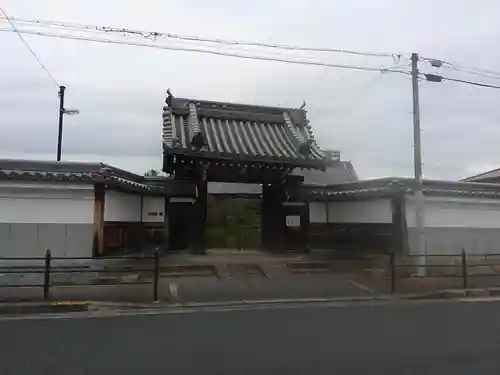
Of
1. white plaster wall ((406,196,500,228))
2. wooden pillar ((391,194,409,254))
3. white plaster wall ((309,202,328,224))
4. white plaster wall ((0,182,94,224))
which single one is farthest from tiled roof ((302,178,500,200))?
white plaster wall ((0,182,94,224))

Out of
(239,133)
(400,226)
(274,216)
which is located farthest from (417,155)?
(239,133)

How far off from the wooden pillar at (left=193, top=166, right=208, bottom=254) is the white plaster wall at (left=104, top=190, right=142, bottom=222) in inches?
94.4

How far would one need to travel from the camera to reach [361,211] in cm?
2019

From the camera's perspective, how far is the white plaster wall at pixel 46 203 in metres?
15.0

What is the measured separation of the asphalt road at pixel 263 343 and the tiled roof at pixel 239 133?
8.43 m

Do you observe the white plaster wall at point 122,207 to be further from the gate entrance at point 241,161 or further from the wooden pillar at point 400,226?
the wooden pillar at point 400,226

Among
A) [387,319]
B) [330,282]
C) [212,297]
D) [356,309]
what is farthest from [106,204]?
[387,319]

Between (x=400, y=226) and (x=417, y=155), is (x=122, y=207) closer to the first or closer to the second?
(x=400, y=226)

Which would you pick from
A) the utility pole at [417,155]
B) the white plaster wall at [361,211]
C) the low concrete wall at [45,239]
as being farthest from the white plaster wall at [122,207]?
the utility pole at [417,155]

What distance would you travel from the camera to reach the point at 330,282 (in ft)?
48.4

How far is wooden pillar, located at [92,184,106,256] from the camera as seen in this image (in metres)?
15.3

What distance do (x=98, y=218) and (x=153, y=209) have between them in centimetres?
530

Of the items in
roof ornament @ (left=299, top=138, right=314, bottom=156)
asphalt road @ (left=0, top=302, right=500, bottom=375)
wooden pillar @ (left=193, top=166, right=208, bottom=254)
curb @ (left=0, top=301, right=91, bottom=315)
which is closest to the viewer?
asphalt road @ (left=0, top=302, right=500, bottom=375)

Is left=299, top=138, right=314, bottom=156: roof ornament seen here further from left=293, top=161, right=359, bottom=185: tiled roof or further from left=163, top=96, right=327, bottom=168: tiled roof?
left=293, top=161, right=359, bottom=185: tiled roof
